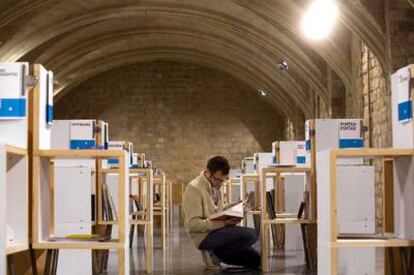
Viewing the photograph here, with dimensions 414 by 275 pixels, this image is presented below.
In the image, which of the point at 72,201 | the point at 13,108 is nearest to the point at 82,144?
the point at 72,201

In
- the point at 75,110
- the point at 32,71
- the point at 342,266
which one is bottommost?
the point at 342,266

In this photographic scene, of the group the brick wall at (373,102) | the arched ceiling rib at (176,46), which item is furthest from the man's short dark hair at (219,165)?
the arched ceiling rib at (176,46)

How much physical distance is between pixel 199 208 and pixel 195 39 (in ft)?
50.6

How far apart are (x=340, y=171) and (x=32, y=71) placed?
8.18 ft

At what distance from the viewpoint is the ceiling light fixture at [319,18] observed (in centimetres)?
1324

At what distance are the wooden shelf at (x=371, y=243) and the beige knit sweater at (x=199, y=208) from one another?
10.3 feet

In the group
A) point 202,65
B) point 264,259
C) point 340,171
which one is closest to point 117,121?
point 202,65

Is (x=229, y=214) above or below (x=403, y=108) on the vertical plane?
below

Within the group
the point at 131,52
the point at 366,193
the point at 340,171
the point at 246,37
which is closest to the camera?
the point at 366,193

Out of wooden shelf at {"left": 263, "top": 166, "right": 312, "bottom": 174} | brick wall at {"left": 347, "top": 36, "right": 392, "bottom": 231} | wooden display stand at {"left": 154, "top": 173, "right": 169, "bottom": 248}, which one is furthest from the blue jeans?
brick wall at {"left": 347, "top": 36, "right": 392, "bottom": 231}

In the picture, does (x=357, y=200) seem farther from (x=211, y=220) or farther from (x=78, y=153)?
(x=78, y=153)

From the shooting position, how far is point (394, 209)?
14.6ft

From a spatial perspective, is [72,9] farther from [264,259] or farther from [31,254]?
[31,254]

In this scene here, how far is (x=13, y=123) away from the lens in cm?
429
